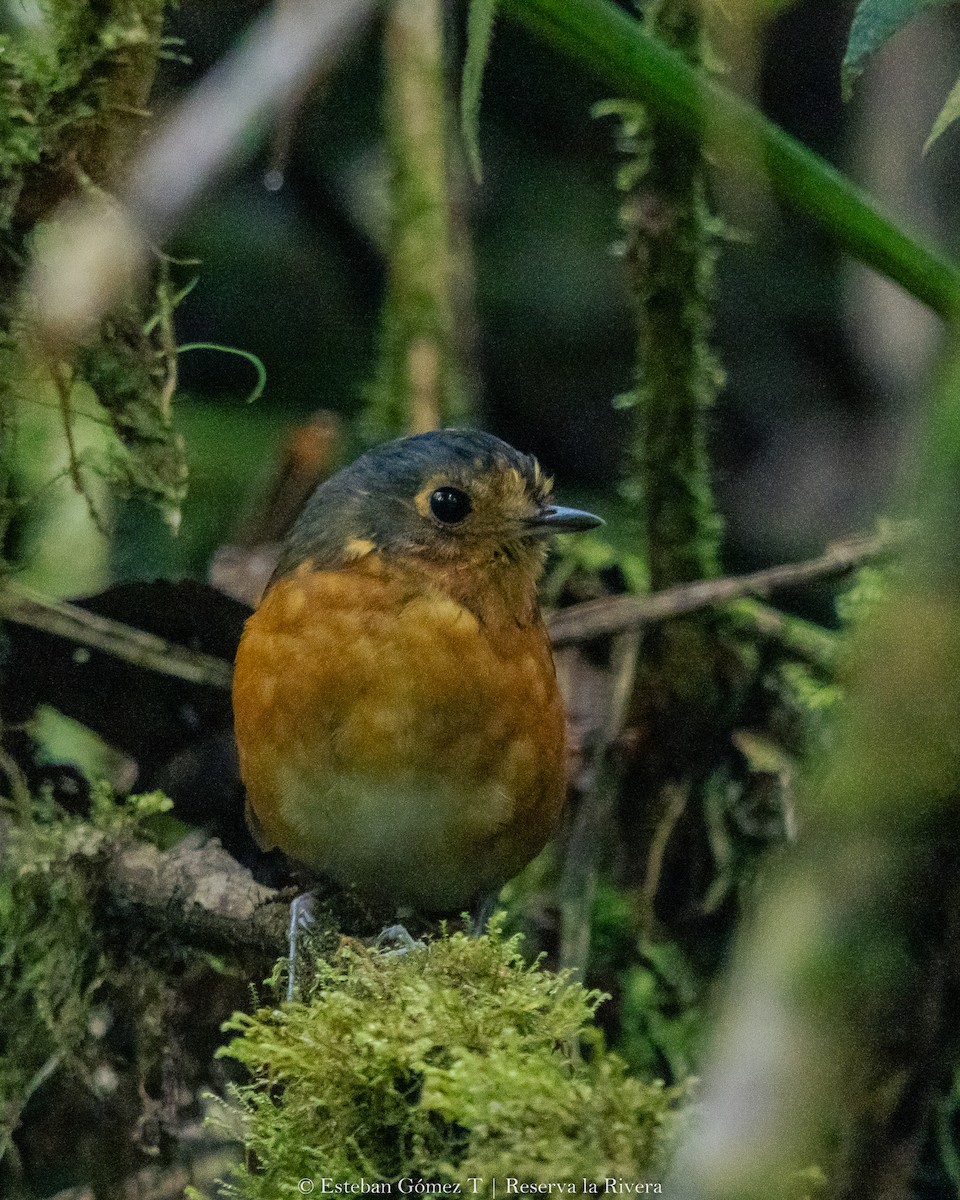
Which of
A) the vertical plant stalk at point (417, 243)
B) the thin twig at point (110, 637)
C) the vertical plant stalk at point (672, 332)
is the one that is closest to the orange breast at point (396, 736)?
the thin twig at point (110, 637)

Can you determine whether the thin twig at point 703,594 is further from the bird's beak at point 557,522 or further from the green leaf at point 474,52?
the green leaf at point 474,52

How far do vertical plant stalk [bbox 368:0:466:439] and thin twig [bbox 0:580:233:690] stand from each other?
1081 mm

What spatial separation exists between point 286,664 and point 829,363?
165 inches

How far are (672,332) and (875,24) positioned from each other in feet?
5.21

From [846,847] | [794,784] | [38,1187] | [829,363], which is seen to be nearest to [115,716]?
[38,1187]

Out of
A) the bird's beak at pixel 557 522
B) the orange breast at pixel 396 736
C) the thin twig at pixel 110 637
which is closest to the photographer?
the orange breast at pixel 396 736

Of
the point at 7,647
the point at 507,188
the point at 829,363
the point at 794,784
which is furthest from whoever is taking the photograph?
the point at 829,363

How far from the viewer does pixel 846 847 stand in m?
0.88

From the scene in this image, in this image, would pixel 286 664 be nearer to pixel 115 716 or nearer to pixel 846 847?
pixel 115 716

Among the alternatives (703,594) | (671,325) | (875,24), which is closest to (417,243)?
(671,325)

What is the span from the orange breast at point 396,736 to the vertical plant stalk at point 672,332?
889mm

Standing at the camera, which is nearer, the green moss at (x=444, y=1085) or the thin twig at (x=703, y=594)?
the green moss at (x=444, y=1085)

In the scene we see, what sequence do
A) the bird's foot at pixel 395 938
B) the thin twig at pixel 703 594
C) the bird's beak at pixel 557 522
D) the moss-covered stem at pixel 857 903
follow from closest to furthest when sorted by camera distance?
the moss-covered stem at pixel 857 903 < the bird's foot at pixel 395 938 < the bird's beak at pixel 557 522 < the thin twig at pixel 703 594

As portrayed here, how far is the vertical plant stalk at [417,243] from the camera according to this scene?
4.06m
